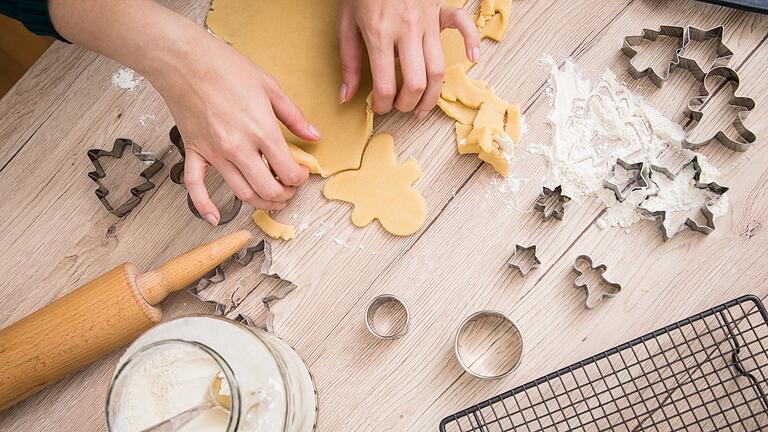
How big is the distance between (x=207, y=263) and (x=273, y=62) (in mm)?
297

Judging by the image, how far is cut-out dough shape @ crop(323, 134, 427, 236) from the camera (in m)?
0.82

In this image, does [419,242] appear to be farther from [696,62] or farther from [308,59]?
[696,62]

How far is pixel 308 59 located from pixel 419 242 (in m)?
0.30

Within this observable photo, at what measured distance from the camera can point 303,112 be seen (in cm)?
85

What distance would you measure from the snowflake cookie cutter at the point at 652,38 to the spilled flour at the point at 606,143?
0.10 ft

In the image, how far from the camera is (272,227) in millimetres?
834

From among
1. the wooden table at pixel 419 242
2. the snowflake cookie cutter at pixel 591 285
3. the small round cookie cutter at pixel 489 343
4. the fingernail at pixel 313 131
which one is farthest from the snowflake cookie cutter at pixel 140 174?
the snowflake cookie cutter at pixel 591 285

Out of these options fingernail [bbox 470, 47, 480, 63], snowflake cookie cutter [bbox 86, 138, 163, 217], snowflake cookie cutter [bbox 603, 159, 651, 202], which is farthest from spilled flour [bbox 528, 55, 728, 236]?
snowflake cookie cutter [bbox 86, 138, 163, 217]

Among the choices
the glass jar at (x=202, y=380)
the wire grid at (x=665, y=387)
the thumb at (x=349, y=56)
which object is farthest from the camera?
the thumb at (x=349, y=56)

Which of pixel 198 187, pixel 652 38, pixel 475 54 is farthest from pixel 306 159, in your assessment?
pixel 652 38

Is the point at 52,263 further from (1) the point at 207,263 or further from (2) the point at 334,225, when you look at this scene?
(2) the point at 334,225

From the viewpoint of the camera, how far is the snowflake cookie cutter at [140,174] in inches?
33.3

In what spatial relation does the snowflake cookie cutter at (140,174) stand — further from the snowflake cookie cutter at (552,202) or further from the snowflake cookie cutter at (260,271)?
the snowflake cookie cutter at (552,202)

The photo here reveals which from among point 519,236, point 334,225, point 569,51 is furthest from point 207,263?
point 569,51
